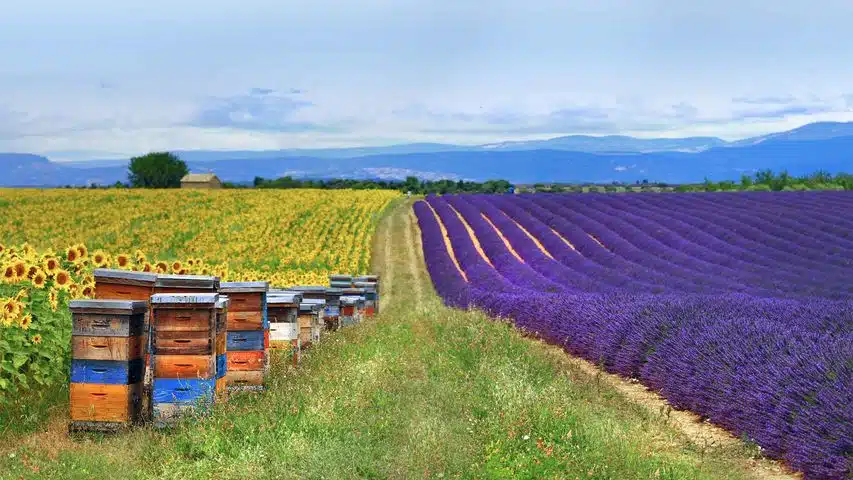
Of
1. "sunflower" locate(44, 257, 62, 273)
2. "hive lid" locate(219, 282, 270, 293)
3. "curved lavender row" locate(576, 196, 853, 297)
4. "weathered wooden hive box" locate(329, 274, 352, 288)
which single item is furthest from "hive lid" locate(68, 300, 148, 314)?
"curved lavender row" locate(576, 196, 853, 297)

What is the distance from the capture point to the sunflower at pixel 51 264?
1199 centimetres

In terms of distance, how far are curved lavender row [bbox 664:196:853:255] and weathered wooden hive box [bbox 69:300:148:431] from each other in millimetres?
26290

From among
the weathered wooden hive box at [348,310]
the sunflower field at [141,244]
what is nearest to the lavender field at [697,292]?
the weathered wooden hive box at [348,310]

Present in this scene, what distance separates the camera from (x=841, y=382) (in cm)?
853

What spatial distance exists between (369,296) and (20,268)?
611 inches

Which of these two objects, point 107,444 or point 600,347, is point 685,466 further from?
point 600,347

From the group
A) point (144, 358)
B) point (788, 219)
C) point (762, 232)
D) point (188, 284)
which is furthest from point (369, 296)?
point (788, 219)

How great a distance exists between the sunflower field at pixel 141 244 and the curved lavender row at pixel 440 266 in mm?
2877

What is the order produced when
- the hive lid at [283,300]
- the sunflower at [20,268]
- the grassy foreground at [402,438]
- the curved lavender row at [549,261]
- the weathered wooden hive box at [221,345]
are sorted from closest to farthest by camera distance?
the grassy foreground at [402,438], the weathered wooden hive box at [221,345], the sunflower at [20,268], the hive lid at [283,300], the curved lavender row at [549,261]

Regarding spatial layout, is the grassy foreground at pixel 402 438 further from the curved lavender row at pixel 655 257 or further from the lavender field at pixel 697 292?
the curved lavender row at pixel 655 257

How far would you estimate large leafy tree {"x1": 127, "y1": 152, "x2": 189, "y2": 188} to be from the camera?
11981 cm

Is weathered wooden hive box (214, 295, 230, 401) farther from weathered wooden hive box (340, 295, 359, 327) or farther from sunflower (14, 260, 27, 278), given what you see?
weathered wooden hive box (340, 295, 359, 327)

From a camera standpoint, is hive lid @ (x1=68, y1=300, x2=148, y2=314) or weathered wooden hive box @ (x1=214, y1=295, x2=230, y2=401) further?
weathered wooden hive box @ (x1=214, y1=295, x2=230, y2=401)

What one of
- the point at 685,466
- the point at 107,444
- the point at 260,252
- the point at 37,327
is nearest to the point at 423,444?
the point at 685,466
